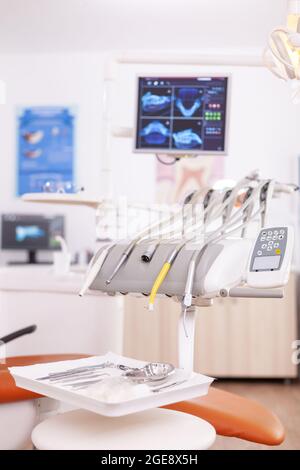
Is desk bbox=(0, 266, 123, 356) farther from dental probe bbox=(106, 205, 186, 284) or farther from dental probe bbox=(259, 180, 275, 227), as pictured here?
dental probe bbox=(259, 180, 275, 227)

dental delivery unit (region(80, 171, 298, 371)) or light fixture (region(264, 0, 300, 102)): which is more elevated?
light fixture (region(264, 0, 300, 102))

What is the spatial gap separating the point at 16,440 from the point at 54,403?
155 mm

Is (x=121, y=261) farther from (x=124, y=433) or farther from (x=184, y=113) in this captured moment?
(x=184, y=113)

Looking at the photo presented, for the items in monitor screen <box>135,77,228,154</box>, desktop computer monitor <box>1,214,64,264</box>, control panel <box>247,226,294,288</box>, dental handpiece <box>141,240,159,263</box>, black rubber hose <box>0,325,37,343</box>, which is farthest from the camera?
desktop computer monitor <box>1,214,64,264</box>

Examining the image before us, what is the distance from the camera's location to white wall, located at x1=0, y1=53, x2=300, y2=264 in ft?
15.3

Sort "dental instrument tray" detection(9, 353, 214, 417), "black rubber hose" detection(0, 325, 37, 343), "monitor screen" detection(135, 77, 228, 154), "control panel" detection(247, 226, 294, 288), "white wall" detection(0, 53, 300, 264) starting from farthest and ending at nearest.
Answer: "white wall" detection(0, 53, 300, 264) → "black rubber hose" detection(0, 325, 37, 343) → "monitor screen" detection(135, 77, 228, 154) → "control panel" detection(247, 226, 294, 288) → "dental instrument tray" detection(9, 353, 214, 417)

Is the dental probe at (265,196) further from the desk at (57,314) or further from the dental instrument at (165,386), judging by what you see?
Answer: the desk at (57,314)

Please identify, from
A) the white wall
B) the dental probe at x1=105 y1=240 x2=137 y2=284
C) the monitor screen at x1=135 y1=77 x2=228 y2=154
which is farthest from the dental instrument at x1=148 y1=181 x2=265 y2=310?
the white wall

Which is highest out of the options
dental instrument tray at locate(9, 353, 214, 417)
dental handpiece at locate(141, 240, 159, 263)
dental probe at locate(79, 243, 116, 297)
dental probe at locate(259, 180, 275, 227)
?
dental probe at locate(259, 180, 275, 227)

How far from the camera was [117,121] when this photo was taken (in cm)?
467

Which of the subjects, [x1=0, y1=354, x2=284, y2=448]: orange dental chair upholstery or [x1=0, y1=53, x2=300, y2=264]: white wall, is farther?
[x1=0, y1=53, x2=300, y2=264]: white wall

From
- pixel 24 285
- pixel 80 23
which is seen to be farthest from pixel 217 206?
pixel 80 23

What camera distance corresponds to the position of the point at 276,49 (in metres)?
1.76

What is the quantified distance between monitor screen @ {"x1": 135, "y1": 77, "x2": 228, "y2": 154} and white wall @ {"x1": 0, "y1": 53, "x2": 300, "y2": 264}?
2886 mm
